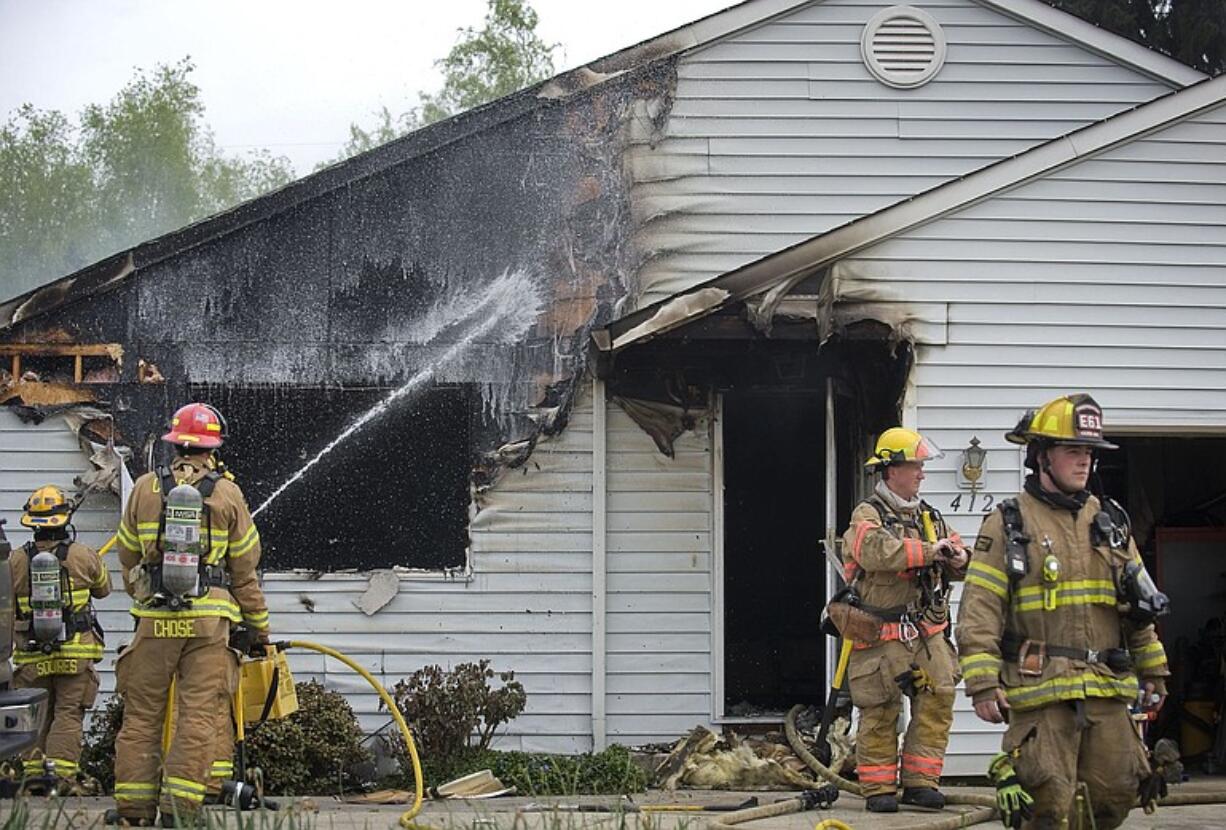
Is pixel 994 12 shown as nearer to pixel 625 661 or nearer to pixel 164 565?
pixel 625 661

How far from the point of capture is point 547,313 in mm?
10992

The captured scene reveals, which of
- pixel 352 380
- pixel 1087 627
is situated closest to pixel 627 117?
pixel 352 380

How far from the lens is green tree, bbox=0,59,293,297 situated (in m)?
43.2

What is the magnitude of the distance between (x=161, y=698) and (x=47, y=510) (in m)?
2.03

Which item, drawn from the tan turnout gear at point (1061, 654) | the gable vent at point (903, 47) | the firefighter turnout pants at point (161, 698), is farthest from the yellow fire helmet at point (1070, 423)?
the gable vent at point (903, 47)

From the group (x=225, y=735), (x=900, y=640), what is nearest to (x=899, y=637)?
(x=900, y=640)

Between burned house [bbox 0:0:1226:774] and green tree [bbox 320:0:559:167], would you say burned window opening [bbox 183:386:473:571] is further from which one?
green tree [bbox 320:0:559:167]

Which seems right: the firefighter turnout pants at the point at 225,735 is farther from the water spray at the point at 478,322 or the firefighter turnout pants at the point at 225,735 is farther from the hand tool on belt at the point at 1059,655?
the hand tool on belt at the point at 1059,655

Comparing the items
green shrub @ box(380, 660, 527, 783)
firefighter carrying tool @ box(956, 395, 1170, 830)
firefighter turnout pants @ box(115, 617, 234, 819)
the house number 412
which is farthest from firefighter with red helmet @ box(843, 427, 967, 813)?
firefighter turnout pants @ box(115, 617, 234, 819)

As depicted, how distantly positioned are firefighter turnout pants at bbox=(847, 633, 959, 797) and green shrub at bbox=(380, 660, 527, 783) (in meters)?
2.59

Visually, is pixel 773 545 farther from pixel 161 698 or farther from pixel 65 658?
pixel 161 698

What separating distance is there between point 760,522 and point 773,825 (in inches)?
170

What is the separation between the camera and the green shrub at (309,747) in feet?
30.4

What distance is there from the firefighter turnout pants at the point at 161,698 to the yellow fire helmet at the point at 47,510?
5.83 feet
